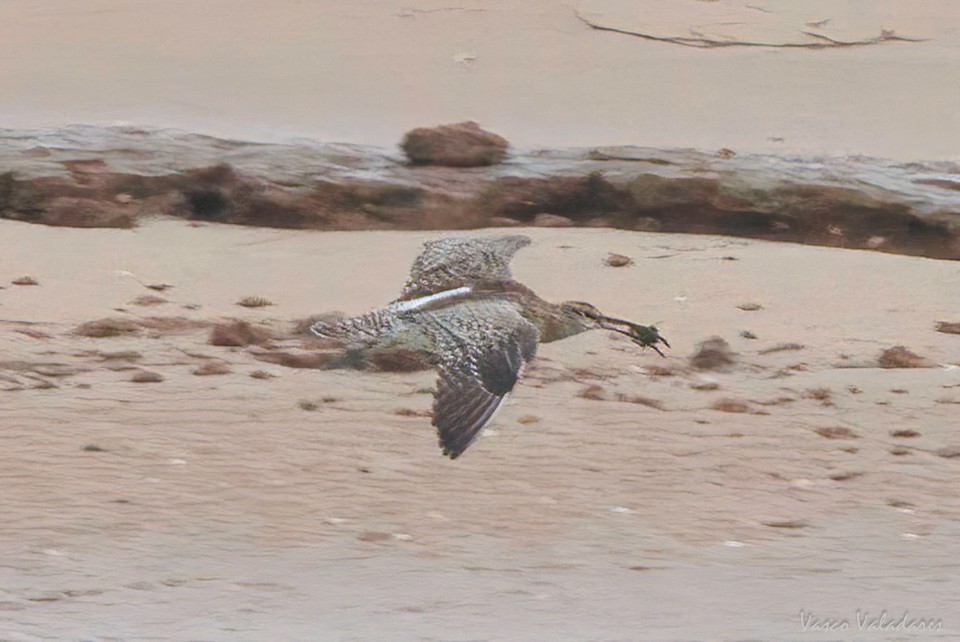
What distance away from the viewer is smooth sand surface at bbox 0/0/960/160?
8398mm

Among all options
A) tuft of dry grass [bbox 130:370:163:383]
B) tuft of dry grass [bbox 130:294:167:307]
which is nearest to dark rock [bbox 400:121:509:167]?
tuft of dry grass [bbox 130:294:167:307]

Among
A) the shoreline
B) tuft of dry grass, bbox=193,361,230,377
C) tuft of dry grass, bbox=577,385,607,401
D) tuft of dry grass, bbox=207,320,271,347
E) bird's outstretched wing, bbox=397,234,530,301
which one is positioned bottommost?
tuft of dry grass, bbox=577,385,607,401

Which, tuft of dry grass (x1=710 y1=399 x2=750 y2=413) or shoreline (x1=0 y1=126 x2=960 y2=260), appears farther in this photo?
shoreline (x1=0 y1=126 x2=960 y2=260)

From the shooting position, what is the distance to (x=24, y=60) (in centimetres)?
920

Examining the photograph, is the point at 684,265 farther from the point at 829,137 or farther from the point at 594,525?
the point at 594,525

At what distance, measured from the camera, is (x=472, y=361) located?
4043 millimetres

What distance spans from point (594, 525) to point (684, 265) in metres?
2.62

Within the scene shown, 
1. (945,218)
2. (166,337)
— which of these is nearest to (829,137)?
(945,218)

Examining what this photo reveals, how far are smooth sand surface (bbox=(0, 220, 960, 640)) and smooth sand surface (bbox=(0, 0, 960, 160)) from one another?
1602mm

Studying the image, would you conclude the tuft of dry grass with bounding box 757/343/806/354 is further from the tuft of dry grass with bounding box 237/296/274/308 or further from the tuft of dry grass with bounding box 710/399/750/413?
the tuft of dry grass with bounding box 237/296/274/308

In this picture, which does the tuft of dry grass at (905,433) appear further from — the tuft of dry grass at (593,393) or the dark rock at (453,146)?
the dark rock at (453,146)

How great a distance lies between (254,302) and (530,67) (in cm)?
366

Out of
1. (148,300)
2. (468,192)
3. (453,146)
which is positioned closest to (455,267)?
(148,300)

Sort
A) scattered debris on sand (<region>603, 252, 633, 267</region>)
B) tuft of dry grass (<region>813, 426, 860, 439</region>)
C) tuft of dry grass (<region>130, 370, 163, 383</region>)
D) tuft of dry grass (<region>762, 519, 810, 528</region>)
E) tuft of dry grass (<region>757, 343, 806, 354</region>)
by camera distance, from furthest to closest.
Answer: scattered debris on sand (<region>603, 252, 633, 267</region>)
tuft of dry grass (<region>757, 343, 806, 354</region>)
tuft of dry grass (<region>130, 370, 163, 383</region>)
tuft of dry grass (<region>813, 426, 860, 439</region>)
tuft of dry grass (<region>762, 519, 810, 528</region>)
